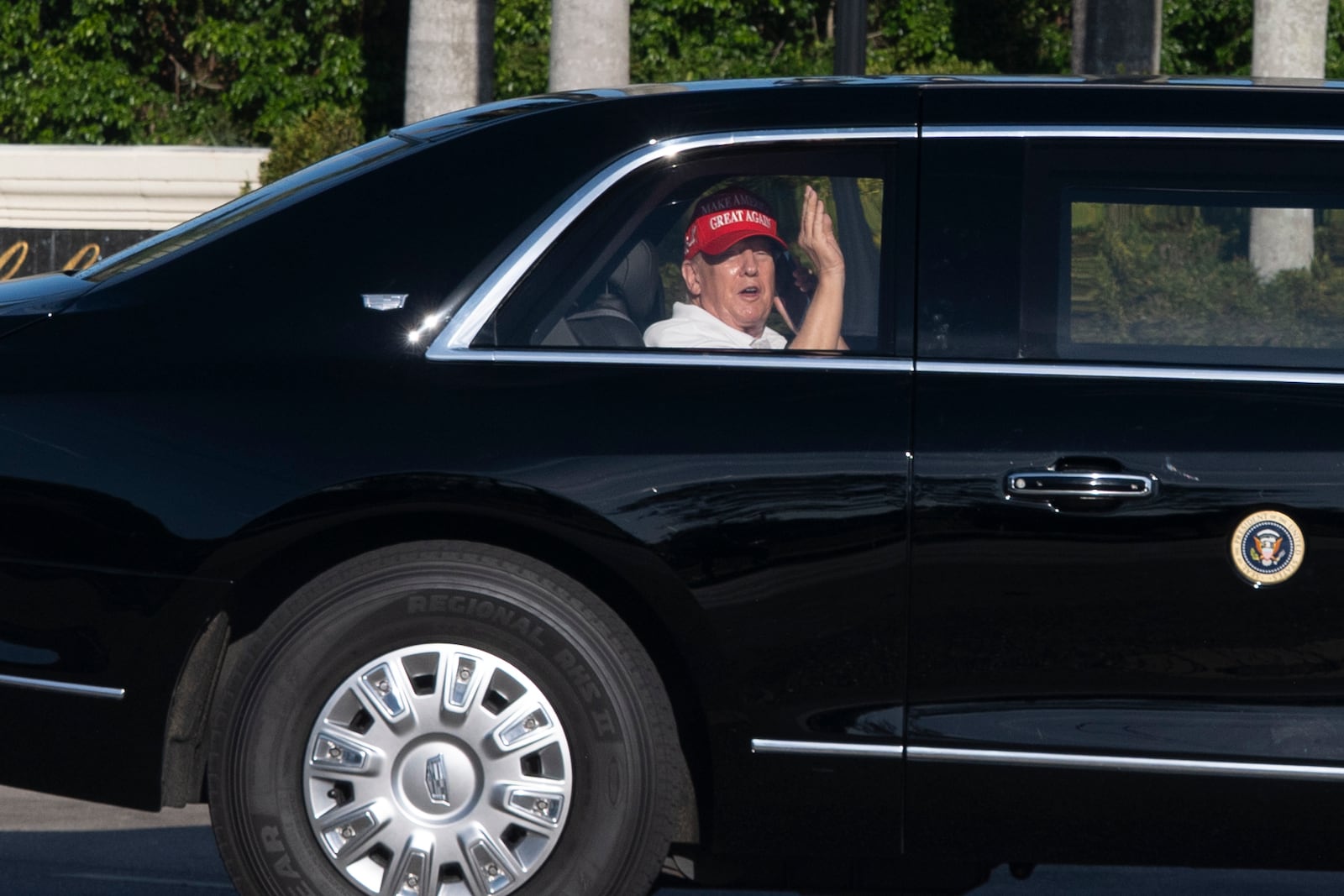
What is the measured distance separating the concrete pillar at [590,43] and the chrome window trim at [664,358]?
8338 mm

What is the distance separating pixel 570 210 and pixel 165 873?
87.9 inches

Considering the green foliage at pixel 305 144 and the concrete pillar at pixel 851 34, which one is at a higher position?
the green foliage at pixel 305 144

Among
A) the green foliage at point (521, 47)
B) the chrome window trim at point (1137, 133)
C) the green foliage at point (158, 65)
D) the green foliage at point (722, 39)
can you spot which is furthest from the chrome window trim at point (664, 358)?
the green foliage at point (158, 65)

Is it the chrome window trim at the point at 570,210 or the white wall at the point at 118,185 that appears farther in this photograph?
the white wall at the point at 118,185

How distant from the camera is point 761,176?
3650 mm

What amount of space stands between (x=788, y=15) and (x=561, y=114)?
17925 millimetres

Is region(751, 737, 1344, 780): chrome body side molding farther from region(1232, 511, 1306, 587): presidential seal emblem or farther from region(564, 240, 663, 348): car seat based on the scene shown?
region(564, 240, 663, 348): car seat

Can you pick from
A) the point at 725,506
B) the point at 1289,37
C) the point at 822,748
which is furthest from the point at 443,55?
the point at 822,748

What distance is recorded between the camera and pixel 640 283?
12.1 ft

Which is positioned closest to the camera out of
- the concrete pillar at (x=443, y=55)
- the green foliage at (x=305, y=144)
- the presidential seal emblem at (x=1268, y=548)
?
the presidential seal emblem at (x=1268, y=548)

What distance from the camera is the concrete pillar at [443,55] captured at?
1318 centimetres

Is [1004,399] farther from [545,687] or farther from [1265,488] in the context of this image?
[545,687]

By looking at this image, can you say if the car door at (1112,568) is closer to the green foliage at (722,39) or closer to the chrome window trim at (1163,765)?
the chrome window trim at (1163,765)

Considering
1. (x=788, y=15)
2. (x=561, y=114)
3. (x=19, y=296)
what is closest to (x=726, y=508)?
(x=561, y=114)
